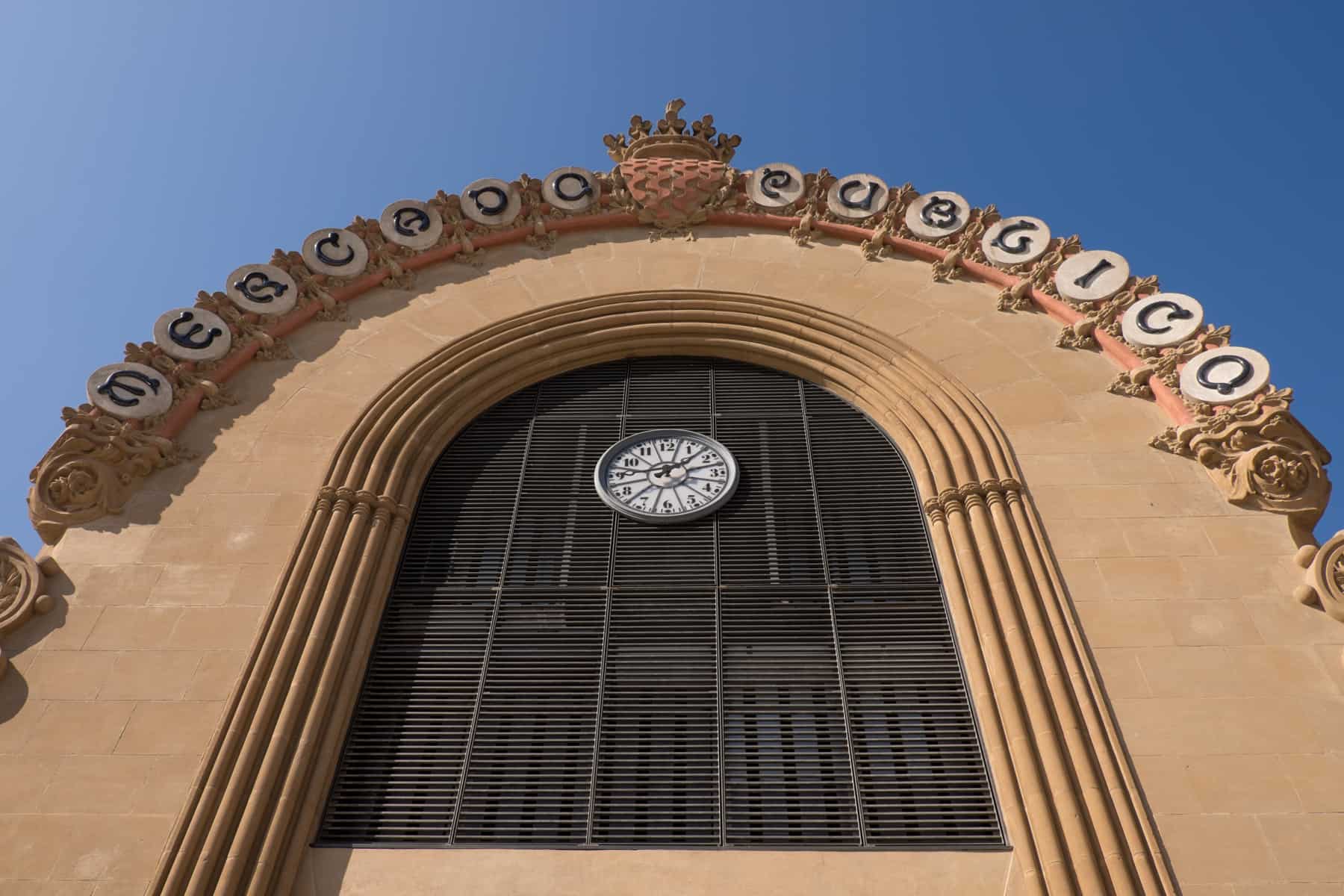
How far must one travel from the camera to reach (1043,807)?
1263 cm

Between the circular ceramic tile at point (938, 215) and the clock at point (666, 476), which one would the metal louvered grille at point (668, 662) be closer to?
the clock at point (666, 476)

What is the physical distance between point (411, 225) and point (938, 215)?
31.8ft

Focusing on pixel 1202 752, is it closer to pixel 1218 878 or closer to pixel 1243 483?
pixel 1218 878

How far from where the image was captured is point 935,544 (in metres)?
16.6

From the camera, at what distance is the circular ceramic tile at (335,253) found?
21.5 metres

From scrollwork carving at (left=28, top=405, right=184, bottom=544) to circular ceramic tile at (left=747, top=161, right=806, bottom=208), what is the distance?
37.7ft

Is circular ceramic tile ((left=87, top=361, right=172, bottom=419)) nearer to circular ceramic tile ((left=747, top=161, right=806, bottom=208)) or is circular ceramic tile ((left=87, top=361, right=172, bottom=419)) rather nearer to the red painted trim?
the red painted trim

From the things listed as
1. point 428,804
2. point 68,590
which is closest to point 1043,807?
point 428,804

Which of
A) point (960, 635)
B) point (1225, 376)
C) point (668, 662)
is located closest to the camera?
point (960, 635)

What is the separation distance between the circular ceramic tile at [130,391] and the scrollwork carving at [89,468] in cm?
20

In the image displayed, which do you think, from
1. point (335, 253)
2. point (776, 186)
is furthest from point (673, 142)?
point (335, 253)

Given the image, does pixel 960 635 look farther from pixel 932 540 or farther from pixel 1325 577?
pixel 1325 577

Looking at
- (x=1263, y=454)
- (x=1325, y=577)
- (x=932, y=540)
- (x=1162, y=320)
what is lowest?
(x=1325, y=577)

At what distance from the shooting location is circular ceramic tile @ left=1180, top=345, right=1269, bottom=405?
17078mm
